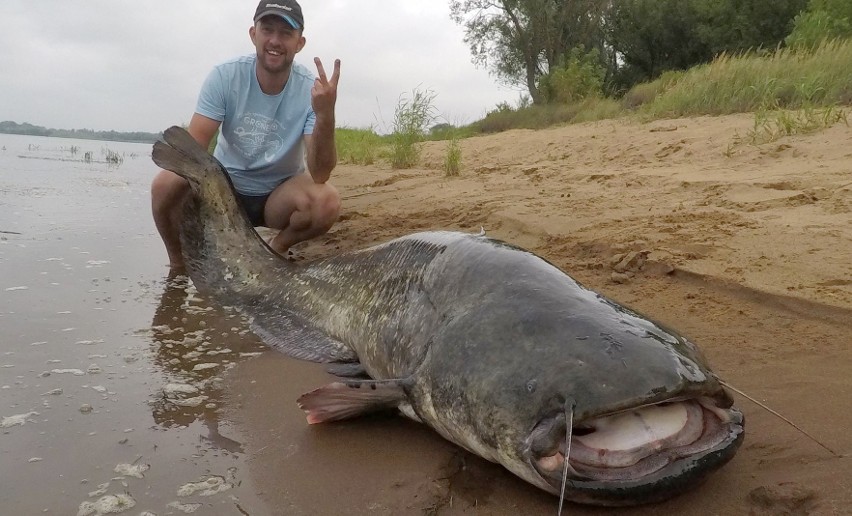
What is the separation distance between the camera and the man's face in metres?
4.36

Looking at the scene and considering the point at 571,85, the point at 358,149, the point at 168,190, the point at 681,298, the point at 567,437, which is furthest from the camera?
the point at 571,85

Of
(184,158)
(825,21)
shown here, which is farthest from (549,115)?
(184,158)

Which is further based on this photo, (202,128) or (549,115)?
(549,115)

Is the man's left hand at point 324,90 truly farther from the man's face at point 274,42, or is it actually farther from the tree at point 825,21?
the tree at point 825,21

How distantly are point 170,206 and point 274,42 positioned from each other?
139 cm

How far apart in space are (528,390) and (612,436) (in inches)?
9.0

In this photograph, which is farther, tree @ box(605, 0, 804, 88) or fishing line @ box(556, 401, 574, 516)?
tree @ box(605, 0, 804, 88)

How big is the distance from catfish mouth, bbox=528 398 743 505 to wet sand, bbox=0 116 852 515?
0.12 metres

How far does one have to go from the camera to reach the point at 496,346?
70.6 inches

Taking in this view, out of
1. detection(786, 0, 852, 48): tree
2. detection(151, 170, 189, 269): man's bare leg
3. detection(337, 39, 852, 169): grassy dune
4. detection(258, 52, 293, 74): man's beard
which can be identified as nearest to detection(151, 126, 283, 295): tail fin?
detection(151, 170, 189, 269): man's bare leg

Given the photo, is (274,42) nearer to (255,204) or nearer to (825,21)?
(255,204)

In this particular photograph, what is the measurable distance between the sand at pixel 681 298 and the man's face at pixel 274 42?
4.77 ft

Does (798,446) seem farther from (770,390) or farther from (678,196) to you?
(678,196)

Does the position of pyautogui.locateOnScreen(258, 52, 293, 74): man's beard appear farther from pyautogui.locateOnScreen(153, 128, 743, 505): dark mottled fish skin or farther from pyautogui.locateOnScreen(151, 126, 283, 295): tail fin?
pyautogui.locateOnScreen(153, 128, 743, 505): dark mottled fish skin
